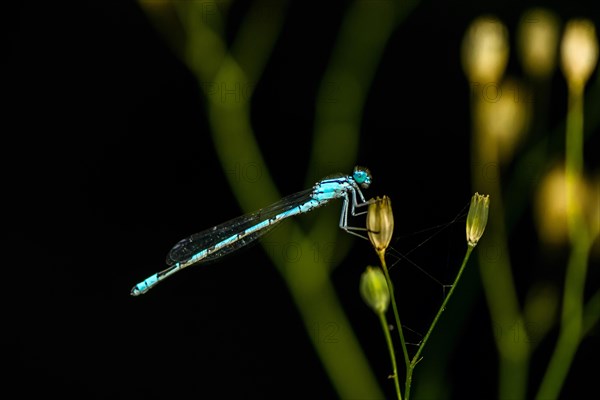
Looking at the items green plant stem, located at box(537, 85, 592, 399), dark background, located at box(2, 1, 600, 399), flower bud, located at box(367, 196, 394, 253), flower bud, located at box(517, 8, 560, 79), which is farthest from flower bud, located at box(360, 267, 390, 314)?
dark background, located at box(2, 1, 600, 399)

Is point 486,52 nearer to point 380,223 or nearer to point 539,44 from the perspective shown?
point 539,44

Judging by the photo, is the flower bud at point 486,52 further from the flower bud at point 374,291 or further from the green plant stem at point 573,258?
the flower bud at point 374,291

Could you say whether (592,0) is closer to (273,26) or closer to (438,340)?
(273,26)

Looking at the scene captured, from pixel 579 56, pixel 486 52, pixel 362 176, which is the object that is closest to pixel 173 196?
pixel 362 176

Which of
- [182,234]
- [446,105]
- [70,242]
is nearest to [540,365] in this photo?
[446,105]

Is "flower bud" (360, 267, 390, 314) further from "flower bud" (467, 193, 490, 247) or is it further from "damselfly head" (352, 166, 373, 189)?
"damselfly head" (352, 166, 373, 189)
